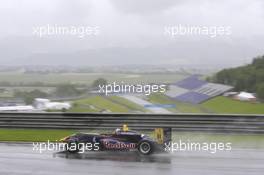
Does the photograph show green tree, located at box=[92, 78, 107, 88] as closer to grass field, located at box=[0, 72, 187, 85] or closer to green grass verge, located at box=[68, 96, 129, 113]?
grass field, located at box=[0, 72, 187, 85]

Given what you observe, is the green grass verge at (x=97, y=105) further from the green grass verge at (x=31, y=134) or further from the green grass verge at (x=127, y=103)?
the green grass verge at (x=31, y=134)

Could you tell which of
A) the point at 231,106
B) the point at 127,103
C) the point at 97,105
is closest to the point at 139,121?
the point at 127,103

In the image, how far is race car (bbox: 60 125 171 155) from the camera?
12977 millimetres

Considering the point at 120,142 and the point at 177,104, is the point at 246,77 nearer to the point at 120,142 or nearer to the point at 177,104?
the point at 177,104

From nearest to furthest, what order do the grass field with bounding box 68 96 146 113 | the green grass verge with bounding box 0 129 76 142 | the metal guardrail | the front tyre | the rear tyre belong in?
the front tyre, the rear tyre, the metal guardrail, the green grass verge with bounding box 0 129 76 142, the grass field with bounding box 68 96 146 113

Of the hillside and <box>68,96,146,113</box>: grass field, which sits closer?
the hillside

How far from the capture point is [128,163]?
11648mm

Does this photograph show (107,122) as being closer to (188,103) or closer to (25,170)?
(188,103)

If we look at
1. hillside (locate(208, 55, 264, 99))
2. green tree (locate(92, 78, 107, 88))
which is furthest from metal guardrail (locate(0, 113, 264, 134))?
hillside (locate(208, 55, 264, 99))

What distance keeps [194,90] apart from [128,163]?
21.0 ft

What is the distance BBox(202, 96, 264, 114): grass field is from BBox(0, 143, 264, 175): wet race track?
3828 millimetres

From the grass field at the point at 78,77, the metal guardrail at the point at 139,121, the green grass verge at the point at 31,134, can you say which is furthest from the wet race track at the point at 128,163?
the grass field at the point at 78,77

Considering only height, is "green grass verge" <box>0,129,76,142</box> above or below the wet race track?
above

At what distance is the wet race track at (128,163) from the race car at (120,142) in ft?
0.64
